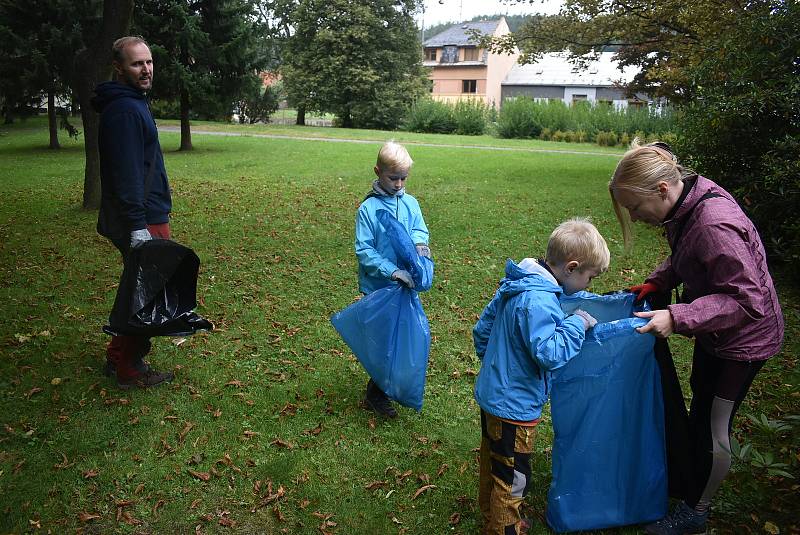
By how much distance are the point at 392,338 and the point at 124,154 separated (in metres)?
1.98

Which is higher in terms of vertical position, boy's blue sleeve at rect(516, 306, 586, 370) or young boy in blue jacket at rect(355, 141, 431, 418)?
young boy in blue jacket at rect(355, 141, 431, 418)

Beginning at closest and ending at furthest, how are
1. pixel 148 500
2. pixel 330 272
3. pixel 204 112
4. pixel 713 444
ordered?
pixel 713 444 < pixel 148 500 < pixel 330 272 < pixel 204 112

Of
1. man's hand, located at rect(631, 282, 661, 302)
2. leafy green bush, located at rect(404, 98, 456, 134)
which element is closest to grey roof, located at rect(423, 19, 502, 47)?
leafy green bush, located at rect(404, 98, 456, 134)

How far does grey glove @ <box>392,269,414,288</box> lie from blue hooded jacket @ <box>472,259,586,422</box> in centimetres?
88

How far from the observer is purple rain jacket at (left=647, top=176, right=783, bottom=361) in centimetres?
249

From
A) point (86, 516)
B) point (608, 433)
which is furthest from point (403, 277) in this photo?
point (86, 516)

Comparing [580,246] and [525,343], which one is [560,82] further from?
[525,343]

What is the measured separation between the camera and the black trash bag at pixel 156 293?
12.8ft

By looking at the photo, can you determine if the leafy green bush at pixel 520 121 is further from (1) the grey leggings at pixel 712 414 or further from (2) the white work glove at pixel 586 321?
(2) the white work glove at pixel 586 321

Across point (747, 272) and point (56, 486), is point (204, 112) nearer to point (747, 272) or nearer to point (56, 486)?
point (56, 486)

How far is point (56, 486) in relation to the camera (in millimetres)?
3404

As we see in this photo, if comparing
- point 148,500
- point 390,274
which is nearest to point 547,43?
point 390,274

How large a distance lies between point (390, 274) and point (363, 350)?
0.55 metres

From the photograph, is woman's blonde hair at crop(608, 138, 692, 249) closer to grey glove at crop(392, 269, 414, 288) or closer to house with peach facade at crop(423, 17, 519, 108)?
grey glove at crop(392, 269, 414, 288)
